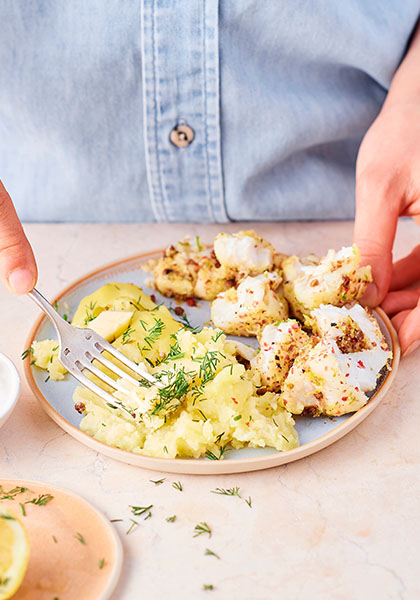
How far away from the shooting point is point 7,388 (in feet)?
4.35

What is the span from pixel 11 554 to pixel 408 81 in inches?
63.2

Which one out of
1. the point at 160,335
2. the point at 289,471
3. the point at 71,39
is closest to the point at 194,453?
the point at 289,471

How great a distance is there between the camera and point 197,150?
196 centimetres

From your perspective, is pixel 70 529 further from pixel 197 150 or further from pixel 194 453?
pixel 197 150

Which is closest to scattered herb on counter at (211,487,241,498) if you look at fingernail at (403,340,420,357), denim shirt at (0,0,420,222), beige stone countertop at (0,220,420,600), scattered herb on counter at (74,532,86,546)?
→ beige stone countertop at (0,220,420,600)

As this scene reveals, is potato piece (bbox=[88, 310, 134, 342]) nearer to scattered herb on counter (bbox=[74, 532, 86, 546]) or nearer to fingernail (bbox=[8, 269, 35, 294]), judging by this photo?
fingernail (bbox=[8, 269, 35, 294])

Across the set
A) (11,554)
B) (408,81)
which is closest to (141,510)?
(11,554)

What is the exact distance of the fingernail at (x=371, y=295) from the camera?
1640 millimetres

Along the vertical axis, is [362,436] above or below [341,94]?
below

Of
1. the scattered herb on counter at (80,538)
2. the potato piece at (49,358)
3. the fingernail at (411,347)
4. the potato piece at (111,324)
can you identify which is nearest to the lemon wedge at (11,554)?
the scattered herb on counter at (80,538)

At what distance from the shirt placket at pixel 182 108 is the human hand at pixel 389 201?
465 mm

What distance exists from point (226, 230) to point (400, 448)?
1.05 meters

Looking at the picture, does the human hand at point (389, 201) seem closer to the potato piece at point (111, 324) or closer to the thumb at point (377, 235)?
the thumb at point (377, 235)

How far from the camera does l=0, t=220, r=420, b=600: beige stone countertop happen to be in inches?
40.4
